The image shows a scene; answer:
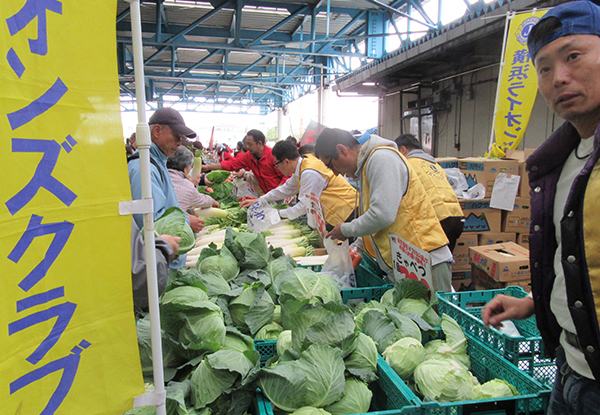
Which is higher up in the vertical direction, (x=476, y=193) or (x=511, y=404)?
(x=476, y=193)

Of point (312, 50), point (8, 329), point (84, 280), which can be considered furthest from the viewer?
point (312, 50)

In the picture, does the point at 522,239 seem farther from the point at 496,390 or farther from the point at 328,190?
Answer: the point at 496,390

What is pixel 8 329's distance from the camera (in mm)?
895

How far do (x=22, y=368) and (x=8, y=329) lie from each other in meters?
0.11

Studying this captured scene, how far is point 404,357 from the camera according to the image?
1702 millimetres

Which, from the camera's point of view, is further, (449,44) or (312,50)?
(312,50)

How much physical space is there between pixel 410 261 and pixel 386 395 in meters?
0.92

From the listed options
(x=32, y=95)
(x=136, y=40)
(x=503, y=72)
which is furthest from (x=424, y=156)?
(x=32, y=95)

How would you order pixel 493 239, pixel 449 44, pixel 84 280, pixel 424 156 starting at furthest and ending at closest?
1. pixel 449 44
2. pixel 493 239
3. pixel 424 156
4. pixel 84 280

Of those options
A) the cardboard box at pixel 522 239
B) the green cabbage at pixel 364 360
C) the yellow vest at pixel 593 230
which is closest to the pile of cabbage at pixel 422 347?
the green cabbage at pixel 364 360

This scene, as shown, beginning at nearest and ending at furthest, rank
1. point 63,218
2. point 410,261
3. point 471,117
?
point 63,218
point 410,261
point 471,117

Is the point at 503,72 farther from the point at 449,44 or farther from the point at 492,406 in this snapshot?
the point at 492,406

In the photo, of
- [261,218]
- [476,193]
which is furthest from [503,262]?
[261,218]

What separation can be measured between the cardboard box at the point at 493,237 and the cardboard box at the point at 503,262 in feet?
2.21
